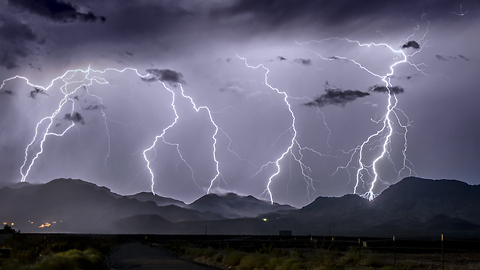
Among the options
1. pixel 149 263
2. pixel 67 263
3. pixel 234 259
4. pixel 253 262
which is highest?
pixel 67 263

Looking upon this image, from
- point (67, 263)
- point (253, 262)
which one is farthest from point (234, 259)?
point (67, 263)

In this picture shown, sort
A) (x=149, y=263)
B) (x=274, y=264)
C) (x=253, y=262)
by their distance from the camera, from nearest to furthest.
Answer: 1. (x=274, y=264)
2. (x=253, y=262)
3. (x=149, y=263)

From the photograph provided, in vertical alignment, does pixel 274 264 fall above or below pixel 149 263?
above

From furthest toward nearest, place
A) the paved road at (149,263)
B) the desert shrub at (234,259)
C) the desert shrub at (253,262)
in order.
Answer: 1. the desert shrub at (234,259)
2. the paved road at (149,263)
3. the desert shrub at (253,262)

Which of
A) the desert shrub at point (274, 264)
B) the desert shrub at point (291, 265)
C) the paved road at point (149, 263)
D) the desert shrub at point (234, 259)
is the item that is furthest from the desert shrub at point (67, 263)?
the desert shrub at point (291, 265)

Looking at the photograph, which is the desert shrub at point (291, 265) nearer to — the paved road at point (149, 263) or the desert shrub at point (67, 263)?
the paved road at point (149, 263)

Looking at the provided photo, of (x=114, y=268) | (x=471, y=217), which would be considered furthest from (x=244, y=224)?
(x=114, y=268)

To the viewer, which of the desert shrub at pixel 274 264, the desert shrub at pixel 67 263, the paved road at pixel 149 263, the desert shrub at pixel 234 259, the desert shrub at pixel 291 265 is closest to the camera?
the desert shrub at pixel 67 263

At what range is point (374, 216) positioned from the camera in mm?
148875

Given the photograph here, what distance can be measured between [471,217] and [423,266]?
408 feet

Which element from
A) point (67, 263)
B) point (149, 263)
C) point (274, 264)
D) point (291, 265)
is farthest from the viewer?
point (149, 263)

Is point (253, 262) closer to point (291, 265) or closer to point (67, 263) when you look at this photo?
point (291, 265)

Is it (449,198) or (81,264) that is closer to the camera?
(81,264)

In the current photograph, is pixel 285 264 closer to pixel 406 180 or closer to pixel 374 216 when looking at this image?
pixel 374 216
